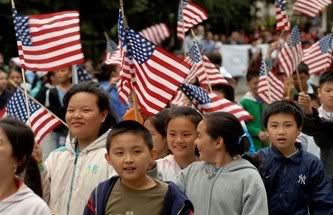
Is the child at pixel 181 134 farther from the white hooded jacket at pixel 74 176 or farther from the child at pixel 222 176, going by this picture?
the white hooded jacket at pixel 74 176

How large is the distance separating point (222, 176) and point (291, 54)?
5363 millimetres

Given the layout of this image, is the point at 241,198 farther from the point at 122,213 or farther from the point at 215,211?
the point at 122,213

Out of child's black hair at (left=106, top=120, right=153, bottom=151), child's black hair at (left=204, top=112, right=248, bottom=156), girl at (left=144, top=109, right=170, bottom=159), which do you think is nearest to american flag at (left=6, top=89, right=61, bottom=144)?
girl at (left=144, top=109, right=170, bottom=159)

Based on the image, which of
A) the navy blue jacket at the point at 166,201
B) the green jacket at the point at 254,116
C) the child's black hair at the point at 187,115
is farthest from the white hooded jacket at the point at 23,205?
the green jacket at the point at 254,116

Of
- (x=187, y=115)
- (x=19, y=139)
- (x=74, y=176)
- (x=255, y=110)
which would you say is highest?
(x=19, y=139)

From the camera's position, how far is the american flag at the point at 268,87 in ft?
34.0

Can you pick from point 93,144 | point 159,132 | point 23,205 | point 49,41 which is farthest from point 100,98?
point 49,41

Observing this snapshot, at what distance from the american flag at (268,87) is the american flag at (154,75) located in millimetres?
3089

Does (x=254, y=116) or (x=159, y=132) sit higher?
(x=159, y=132)

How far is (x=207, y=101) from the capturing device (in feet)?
26.9

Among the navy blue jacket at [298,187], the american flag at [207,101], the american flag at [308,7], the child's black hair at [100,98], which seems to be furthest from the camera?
the american flag at [308,7]

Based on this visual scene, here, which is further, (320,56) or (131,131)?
(320,56)

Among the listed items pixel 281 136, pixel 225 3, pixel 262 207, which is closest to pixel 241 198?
pixel 262 207

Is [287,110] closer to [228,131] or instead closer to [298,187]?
[298,187]
